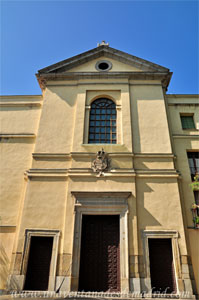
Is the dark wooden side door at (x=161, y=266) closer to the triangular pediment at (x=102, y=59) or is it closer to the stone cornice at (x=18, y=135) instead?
the stone cornice at (x=18, y=135)

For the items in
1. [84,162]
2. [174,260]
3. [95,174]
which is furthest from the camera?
[84,162]

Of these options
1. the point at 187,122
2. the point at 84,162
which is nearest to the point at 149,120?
the point at 187,122

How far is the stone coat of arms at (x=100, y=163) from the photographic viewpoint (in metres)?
10.9

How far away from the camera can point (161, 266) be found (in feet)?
30.9

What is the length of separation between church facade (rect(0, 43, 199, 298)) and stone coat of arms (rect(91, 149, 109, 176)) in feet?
Answer: 0.16

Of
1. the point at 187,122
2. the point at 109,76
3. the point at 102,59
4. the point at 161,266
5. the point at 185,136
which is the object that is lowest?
the point at 161,266

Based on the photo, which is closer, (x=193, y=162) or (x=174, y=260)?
(x=174, y=260)

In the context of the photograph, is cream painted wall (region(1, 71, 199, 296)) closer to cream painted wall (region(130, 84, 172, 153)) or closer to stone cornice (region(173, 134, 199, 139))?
cream painted wall (region(130, 84, 172, 153))

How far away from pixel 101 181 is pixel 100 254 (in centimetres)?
307

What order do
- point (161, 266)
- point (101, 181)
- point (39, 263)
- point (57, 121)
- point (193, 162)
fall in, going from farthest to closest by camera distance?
point (57, 121)
point (193, 162)
point (101, 181)
point (39, 263)
point (161, 266)

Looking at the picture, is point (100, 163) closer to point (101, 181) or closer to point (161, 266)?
point (101, 181)

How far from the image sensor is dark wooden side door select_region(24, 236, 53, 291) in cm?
916

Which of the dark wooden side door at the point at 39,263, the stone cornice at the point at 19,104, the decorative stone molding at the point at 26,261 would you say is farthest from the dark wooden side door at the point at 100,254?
the stone cornice at the point at 19,104

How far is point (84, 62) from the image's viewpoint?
14.6 m
